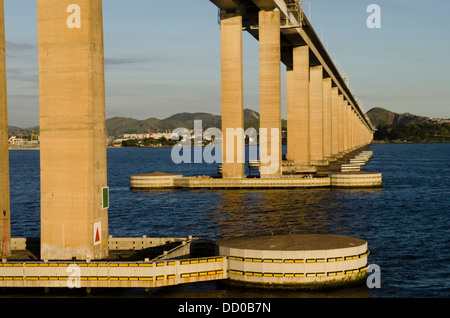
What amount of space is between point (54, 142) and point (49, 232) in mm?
5076

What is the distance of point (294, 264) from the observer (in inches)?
1316

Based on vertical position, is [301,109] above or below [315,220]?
above

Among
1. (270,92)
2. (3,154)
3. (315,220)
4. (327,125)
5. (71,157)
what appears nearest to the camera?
(71,157)

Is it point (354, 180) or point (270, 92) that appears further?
point (270, 92)

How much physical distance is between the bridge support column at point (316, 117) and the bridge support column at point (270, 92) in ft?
161

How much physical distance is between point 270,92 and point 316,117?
52.6 meters

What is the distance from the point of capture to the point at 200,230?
200 ft

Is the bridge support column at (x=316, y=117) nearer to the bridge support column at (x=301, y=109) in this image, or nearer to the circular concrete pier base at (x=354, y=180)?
the bridge support column at (x=301, y=109)

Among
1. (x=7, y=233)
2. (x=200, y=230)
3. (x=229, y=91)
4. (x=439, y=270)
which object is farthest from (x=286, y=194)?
(x=7, y=233)

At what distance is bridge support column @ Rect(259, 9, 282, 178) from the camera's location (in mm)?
98125

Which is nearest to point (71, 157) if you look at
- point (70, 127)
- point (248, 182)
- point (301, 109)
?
point (70, 127)

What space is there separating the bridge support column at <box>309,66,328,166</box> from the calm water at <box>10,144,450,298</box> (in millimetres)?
43110

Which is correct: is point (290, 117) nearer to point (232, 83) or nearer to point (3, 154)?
point (232, 83)
